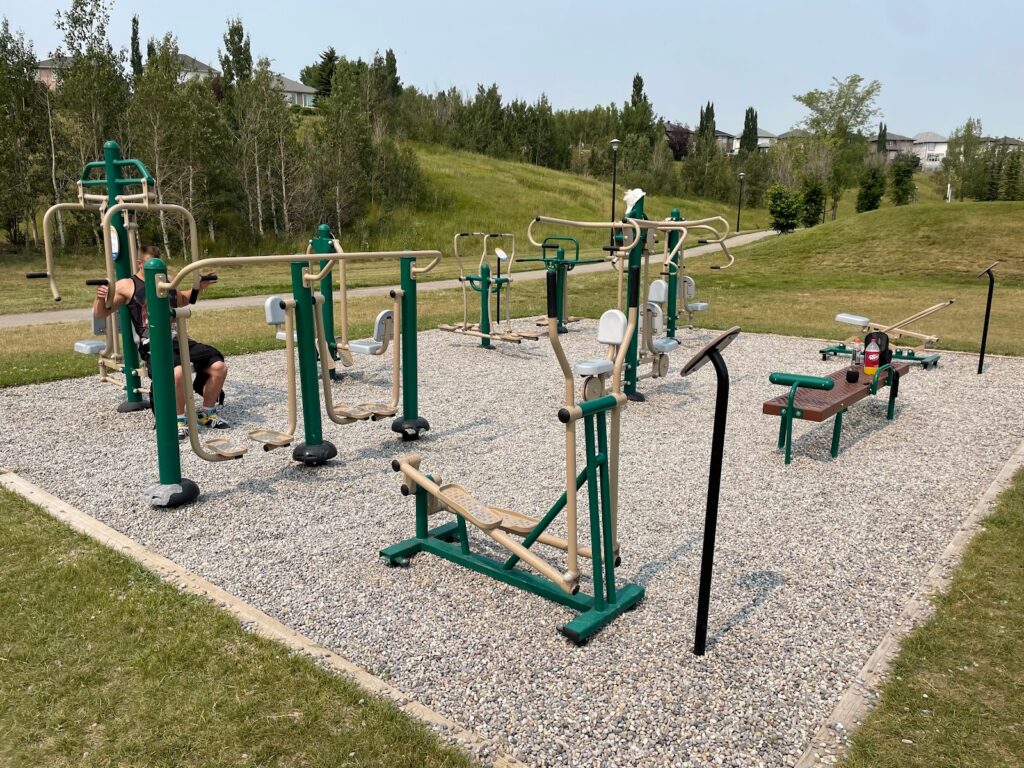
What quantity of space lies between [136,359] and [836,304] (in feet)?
49.5

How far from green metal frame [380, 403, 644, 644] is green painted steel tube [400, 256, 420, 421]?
1.95 metres

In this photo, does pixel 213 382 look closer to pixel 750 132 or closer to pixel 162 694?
pixel 162 694

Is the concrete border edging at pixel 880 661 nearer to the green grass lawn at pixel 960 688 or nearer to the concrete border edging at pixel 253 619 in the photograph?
the green grass lawn at pixel 960 688

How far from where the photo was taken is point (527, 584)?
3.49 m

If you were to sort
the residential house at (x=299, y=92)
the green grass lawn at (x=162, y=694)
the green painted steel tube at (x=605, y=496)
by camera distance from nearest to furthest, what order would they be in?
the green grass lawn at (x=162, y=694) → the green painted steel tube at (x=605, y=496) → the residential house at (x=299, y=92)

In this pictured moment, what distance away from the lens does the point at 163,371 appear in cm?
445

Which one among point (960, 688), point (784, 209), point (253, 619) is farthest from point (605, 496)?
point (784, 209)

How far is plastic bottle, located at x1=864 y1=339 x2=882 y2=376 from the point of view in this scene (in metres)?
6.56

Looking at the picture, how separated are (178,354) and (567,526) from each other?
422cm

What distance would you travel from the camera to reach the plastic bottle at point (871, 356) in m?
6.56

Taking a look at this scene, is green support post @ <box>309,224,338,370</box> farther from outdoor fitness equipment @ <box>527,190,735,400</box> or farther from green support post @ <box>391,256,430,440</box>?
outdoor fitness equipment @ <box>527,190,735,400</box>

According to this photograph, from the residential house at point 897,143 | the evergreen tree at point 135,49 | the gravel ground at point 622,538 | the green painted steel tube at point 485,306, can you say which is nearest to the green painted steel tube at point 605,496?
the gravel ground at point 622,538

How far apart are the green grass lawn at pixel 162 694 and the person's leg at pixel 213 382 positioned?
3.08m

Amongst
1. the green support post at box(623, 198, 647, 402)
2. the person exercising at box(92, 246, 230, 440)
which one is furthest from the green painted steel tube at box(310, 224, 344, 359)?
the green support post at box(623, 198, 647, 402)
